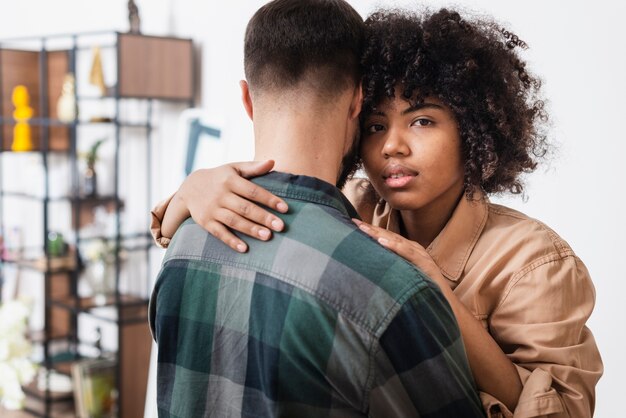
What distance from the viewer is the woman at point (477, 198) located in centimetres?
124

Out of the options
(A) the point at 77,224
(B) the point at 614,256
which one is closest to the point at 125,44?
(A) the point at 77,224

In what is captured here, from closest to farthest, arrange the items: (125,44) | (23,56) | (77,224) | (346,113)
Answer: (346,113)
(125,44)
(77,224)
(23,56)

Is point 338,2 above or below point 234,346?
above

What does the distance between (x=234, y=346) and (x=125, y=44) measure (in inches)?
108

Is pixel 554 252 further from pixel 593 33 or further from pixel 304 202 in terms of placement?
pixel 593 33

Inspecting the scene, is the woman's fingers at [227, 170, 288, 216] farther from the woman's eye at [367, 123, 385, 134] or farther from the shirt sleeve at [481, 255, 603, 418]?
the shirt sleeve at [481, 255, 603, 418]

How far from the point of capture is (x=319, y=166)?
1145 mm

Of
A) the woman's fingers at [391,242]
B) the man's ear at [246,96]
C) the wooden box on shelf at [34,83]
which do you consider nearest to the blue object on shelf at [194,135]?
the wooden box on shelf at [34,83]

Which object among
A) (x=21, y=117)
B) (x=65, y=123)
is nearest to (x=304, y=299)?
(x=65, y=123)

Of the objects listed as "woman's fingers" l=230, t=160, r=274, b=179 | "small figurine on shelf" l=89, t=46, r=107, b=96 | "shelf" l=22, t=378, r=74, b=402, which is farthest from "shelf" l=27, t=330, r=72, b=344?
"woman's fingers" l=230, t=160, r=274, b=179

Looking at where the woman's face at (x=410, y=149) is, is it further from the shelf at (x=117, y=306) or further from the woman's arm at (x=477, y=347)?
the shelf at (x=117, y=306)

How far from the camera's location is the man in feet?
3.24

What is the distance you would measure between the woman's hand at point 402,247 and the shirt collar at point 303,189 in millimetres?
47

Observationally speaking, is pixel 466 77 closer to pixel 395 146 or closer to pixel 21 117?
pixel 395 146
